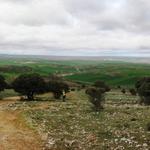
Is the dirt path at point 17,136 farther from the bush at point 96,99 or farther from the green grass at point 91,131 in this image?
the bush at point 96,99

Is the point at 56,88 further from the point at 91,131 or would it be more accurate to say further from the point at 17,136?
the point at 17,136

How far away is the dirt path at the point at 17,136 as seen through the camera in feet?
86.9

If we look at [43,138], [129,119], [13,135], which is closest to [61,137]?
[43,138]

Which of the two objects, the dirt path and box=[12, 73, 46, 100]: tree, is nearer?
the dirt path

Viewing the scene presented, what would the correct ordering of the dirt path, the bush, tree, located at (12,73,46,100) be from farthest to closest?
1. tree, located at (12,73,46,100)
2. the bush
3. the dirt path

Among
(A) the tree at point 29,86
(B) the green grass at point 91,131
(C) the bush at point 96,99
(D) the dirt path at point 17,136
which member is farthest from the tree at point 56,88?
(B) the green grass at point 91,131

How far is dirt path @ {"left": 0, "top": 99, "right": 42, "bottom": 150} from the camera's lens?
1043 inches

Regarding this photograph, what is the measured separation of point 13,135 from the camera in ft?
102

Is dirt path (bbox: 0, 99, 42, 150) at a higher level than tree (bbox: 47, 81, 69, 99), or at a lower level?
higher

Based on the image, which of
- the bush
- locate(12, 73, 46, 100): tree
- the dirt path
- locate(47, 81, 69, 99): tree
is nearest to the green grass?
the dirt path

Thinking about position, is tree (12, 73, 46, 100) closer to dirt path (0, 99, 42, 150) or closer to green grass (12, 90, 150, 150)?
dirt path (0, 99, 42, 150)

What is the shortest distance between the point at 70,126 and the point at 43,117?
24.6 feet

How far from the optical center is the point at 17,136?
100.0ft

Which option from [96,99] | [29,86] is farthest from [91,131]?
[29,86]
